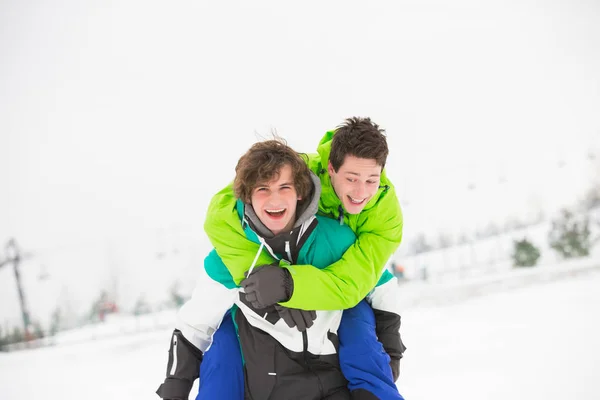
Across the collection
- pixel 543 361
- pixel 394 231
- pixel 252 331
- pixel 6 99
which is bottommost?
pixel 543 361

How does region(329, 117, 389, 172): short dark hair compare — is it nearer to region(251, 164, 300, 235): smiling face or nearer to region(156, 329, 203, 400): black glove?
region(251, 164, 300, 235): smiling face

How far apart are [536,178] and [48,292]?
5.01 m

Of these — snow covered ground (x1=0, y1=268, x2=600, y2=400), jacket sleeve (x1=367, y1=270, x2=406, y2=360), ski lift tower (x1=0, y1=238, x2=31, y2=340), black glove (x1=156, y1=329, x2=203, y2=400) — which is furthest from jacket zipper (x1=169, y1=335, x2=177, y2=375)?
ski lift tower (x1=0, y1=238, x2=31, y2=340)

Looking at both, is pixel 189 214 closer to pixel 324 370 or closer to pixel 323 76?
pixel 323 76

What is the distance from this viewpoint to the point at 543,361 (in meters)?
2.26

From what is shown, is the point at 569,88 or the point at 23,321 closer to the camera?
the point at 23,321

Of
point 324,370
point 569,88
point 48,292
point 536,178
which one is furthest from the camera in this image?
point 569,88

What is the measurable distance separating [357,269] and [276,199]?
31 cm

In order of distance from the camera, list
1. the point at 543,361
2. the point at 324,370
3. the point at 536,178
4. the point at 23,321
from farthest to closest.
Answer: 1. the point at 536,178
2. the point at 23,321
3. the point at 543,361
4. the point at 324,370

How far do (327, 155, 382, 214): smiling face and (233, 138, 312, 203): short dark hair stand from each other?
12 centimetres

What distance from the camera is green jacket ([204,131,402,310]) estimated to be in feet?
3.86

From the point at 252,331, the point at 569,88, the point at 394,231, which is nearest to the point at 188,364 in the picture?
the point at 252,331

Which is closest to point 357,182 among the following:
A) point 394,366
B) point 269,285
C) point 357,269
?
point 357,269

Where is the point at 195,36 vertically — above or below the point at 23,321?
above
